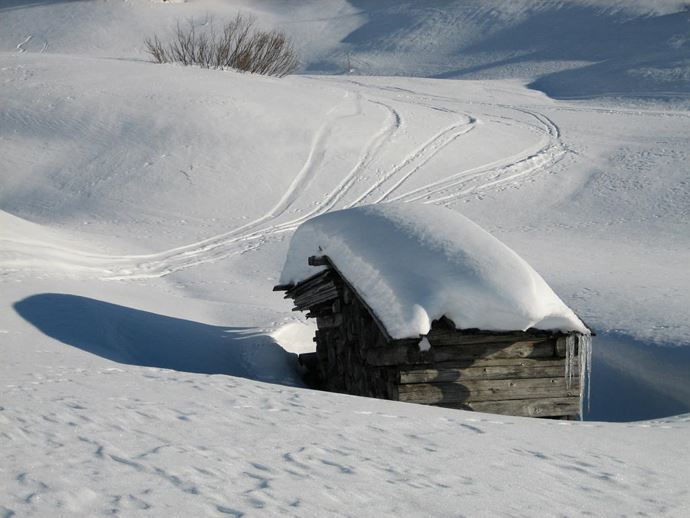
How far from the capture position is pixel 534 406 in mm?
7977

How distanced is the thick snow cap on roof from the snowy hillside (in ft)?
3.43

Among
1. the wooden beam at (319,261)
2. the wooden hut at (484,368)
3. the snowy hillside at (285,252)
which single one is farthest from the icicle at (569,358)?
the wooden beam at (319,261)

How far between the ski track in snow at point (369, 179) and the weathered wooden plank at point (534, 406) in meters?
6.61

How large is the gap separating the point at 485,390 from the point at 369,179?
11273 millimetres

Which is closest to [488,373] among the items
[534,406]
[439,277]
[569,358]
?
[534,406]

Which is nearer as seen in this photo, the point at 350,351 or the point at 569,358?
the point at 569,358

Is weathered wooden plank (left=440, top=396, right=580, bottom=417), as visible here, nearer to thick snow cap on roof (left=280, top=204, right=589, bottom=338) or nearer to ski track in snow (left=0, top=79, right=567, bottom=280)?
thick snow cap on roof (left=280, top=204, right=589, bottom=338)

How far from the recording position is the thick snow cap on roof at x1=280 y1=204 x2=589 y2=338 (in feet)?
23.8

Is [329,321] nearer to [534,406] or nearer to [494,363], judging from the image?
[494,363]

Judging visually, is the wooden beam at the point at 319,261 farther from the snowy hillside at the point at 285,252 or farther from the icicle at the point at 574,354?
the icicle at the point at 574,354

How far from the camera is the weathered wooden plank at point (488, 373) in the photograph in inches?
307

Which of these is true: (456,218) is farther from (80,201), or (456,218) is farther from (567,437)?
(80,201)

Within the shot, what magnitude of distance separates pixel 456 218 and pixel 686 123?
15838 millimetres

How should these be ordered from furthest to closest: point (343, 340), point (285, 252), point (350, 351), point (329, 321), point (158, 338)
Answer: point (285, 252), point (158, 338), point (329, 321), point (343, 340), point (350, 351)
